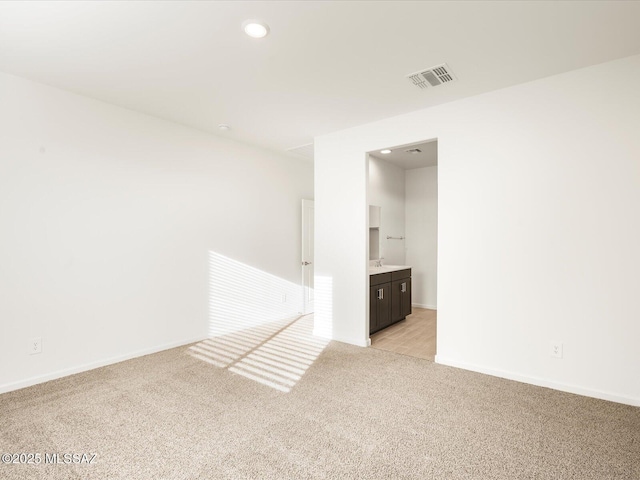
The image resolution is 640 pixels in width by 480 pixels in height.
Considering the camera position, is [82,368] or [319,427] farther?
[82,368]

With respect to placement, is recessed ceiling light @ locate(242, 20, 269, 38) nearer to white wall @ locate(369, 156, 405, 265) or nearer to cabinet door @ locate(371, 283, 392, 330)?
cabinet door @ locate(371, 283, 392, 330)

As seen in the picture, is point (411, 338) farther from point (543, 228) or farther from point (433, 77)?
point (433, 77)

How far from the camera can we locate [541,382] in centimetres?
286

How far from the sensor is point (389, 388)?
2.84 meters

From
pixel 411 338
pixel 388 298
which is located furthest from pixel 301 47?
pixel 411 338

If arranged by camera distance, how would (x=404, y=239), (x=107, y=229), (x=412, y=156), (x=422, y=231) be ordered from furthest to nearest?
1. (x=404, y=239)
2. (x=422, y=231)
3. (x=412, y=156)
4. (x=107, y=229)

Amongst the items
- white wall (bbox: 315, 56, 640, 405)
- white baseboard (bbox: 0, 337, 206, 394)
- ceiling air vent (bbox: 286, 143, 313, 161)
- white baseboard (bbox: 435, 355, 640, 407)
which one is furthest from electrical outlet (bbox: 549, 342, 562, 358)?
white baseboard (bbox: 0, 337, 206, 394)

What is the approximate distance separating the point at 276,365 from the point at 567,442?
7.78ft

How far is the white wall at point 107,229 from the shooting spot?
2.87m

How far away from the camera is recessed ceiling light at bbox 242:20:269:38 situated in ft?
7.07

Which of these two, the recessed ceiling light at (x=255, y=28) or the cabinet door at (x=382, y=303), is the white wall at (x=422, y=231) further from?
the recessed ceiling light at (x=255, y=28)

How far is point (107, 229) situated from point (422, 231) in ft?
16.6

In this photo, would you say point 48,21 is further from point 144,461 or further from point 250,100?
point 144,461

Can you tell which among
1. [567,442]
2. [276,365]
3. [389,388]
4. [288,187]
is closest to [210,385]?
[276,365]
